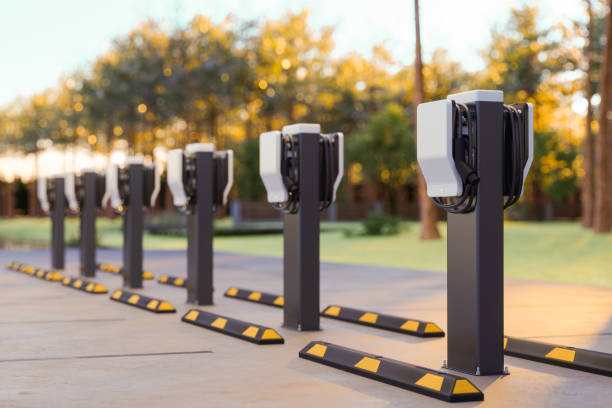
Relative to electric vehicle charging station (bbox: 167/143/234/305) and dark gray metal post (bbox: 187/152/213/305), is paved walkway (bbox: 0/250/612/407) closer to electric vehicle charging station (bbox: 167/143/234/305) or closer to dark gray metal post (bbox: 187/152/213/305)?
dark gray metal post (bbox: 187/152/213/305)

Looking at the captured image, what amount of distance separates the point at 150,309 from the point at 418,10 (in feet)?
60.6

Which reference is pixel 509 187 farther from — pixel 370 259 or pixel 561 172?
pixel 561 172

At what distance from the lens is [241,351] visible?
24.0ft

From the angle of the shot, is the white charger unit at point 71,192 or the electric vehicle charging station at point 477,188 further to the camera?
the white charger unit at point 71,192

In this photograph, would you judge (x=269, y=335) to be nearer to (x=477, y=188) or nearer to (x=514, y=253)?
(x=477, y=188)

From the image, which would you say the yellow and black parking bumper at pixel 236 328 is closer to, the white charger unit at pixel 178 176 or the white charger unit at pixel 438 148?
the white charger unit at pixel 178 176

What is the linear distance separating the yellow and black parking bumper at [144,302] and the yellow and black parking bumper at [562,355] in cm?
432

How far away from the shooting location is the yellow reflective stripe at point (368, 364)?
6.20 m

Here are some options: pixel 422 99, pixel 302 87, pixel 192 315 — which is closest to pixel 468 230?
pixel 192 315

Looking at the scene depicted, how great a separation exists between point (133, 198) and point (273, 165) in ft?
15.6

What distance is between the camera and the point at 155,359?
6957 millimetres

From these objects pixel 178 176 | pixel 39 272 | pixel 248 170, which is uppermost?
pixel 248 170

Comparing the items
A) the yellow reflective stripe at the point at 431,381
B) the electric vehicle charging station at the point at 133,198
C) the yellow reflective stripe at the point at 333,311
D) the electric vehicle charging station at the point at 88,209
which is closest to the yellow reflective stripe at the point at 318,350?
the yellow reflective stripe at the point at 431,381

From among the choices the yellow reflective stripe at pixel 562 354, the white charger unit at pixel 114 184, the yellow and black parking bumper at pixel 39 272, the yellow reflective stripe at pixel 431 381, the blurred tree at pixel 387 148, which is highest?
the blurred tree at pixel 387 148
